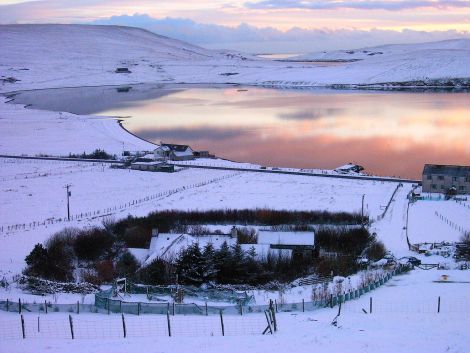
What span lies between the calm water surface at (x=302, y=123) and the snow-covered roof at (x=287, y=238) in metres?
11.5

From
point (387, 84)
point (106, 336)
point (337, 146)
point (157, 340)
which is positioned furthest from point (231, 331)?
point (387, 84)

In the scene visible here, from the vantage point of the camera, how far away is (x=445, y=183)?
19062 millimetres

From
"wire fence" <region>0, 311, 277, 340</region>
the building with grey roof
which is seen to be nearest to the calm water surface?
the building with grey roof

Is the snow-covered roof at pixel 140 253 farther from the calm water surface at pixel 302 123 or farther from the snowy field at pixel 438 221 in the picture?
the calm water surface at pixel 302 123

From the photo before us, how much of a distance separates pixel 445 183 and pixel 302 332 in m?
14.0

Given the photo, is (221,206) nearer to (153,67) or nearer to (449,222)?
(449,222)

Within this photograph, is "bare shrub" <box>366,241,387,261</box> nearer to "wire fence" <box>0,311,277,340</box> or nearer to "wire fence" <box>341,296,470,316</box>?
"wire fence" <box>341,296,470,316</box>

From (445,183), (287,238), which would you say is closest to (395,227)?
(287,238)

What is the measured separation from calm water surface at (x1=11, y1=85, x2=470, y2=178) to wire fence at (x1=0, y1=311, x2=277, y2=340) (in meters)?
17.2

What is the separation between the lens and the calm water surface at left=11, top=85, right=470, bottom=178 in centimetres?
2695

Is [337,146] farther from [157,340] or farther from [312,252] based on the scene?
[157,340]

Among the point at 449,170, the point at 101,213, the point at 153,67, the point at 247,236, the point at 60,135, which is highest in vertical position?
the point at 153,67

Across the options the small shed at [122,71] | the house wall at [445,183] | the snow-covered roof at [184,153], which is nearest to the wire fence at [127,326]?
the house wall at [445,183]

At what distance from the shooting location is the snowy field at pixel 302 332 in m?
5.85
